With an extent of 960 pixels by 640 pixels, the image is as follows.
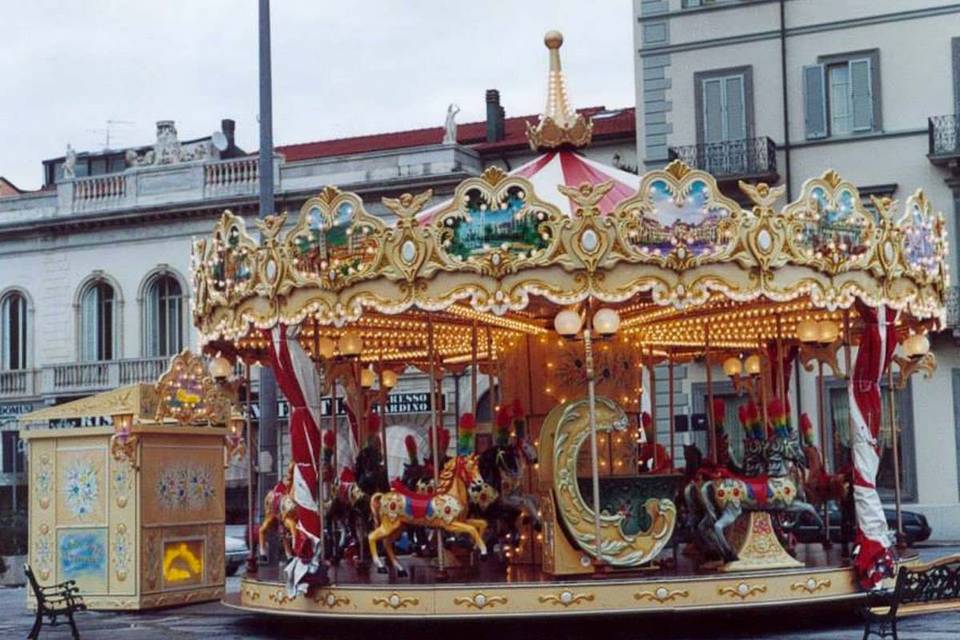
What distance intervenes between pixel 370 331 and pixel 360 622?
4.47 m

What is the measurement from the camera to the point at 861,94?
40.8 m

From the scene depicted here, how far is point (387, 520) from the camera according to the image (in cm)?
2067

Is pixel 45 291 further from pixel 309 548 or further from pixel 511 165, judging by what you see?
pixel 309 548

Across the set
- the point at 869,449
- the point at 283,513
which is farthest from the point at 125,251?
the point at 869,449

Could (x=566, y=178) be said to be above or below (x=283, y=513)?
above

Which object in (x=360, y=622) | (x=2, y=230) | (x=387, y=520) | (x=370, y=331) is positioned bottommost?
(x=360, y=622)

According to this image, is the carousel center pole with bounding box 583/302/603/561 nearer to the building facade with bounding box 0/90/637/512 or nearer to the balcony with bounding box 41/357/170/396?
the building facade with bounding box 0/90/637/512

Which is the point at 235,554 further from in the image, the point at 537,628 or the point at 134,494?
the point at 537,628

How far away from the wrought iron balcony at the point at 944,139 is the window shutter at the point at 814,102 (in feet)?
8.32

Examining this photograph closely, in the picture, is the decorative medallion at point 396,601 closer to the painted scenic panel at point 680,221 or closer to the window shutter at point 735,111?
the painted scenic panel at point 680,221

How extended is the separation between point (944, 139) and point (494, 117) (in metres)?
14.7

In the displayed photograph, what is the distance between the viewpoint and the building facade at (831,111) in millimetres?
39531

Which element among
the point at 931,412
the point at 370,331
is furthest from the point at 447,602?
the point at 931,412

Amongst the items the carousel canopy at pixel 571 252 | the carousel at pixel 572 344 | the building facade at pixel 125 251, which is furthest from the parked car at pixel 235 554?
the carousel canopy at pixel 571 252
